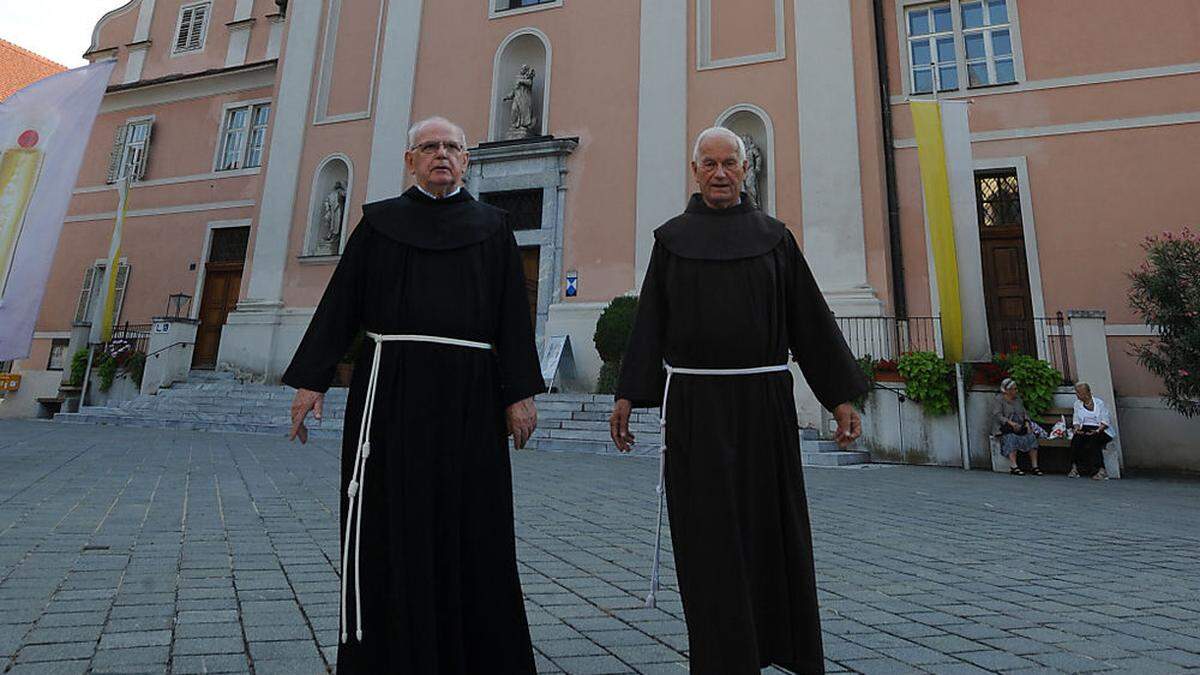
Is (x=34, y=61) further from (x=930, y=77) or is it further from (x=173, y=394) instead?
(x=930, y=77)

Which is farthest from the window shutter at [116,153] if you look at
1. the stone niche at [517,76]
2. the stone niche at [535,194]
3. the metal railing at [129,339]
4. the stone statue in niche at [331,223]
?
the stone niche at [517,76]

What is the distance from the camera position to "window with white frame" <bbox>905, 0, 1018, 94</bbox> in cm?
1366

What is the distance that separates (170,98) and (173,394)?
38.3 ft

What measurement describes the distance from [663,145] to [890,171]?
15.5 ft

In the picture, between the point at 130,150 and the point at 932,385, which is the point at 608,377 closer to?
the point at 932,385

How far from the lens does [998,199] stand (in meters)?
13.4

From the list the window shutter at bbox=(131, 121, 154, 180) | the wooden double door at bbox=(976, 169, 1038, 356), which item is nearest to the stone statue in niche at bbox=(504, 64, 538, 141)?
the wooden double door at bbox=(976, 169, 1038, 356)

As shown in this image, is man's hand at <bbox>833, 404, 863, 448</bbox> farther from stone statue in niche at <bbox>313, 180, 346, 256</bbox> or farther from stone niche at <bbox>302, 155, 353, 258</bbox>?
stone statue in niche at <bbox>313, 180, 346, 256</bbox>

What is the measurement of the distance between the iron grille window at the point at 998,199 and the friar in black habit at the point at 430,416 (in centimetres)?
1370

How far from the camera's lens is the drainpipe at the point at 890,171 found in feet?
43.4

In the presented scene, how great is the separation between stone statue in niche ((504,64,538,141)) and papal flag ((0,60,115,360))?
386 inches

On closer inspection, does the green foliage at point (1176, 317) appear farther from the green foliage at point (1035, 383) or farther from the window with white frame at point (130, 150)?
the window with white frame at point (130, 150)

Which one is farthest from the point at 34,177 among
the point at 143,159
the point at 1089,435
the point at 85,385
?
the point at 143,159

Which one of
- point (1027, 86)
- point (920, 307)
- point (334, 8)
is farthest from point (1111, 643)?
point (334, 8)
